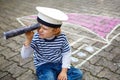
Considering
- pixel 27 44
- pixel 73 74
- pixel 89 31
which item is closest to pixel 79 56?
pixel 73 74

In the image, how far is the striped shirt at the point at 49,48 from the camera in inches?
122

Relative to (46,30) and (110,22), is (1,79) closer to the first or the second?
(46,30)

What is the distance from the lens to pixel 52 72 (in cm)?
325

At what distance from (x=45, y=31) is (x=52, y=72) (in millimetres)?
715

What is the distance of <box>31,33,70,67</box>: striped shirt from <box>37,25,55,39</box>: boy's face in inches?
7.1

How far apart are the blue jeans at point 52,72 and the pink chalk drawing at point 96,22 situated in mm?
2177

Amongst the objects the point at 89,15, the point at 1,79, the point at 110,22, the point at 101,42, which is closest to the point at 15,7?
the point at 89,15

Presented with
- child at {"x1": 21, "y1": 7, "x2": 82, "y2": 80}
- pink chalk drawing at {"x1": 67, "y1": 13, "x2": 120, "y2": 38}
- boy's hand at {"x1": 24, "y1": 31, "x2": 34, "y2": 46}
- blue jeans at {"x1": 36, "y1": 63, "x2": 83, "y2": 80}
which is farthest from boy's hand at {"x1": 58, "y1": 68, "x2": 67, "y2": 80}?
pink chalk drawing at {"x1": 67, "y1": 13, "x2": 120, "y2": 38}

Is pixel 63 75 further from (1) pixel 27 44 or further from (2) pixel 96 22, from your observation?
(2) pixel 96 22

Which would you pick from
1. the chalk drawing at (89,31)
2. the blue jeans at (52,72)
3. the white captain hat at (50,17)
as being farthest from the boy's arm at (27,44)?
the chalk drawing at (89,31)

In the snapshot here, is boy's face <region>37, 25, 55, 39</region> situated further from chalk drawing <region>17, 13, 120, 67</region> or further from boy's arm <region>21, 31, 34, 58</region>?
chalk drawing <region>17, 13, 120, 67</region>

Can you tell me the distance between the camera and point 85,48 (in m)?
4.70

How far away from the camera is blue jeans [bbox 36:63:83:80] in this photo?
315 cm

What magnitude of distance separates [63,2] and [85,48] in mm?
4727
